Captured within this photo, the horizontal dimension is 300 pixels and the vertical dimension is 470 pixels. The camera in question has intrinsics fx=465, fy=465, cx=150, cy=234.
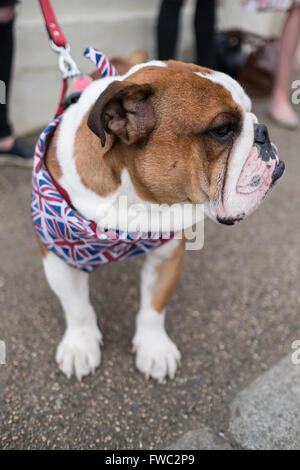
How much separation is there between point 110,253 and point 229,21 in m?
4.43

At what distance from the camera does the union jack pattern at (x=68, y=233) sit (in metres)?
1.77

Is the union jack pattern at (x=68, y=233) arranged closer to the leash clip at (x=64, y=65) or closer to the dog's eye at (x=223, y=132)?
the leash clip at (x=64, y=65)

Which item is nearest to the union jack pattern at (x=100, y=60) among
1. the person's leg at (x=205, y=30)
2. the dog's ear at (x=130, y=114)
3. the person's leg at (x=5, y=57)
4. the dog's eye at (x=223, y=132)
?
the dog's ear at (x=130, y=114)

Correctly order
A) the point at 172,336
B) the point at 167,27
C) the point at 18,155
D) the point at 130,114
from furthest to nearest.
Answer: the point at 167,27 < the point at 18,155 < the point at 172,336 < the point at 130,114

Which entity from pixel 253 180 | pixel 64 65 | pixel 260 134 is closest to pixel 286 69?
pixel 64 65

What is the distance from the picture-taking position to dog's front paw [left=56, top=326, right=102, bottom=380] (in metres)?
2.12

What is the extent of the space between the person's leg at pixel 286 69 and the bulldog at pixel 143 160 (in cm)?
265

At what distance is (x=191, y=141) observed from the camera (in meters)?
1.58

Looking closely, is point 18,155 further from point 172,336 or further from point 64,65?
point 172,336

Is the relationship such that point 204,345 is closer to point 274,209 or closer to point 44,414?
point 44,414

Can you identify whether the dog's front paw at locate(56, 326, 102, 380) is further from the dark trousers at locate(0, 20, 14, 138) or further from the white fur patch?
the dark trousers at locate(0, 20, 14, 138)

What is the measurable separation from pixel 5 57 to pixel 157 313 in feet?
6.54

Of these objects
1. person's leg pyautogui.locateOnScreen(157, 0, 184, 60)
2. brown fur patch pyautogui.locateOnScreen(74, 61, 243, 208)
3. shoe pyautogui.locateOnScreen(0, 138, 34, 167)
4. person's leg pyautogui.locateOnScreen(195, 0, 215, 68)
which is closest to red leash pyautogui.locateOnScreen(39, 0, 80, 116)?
brown fur patch pyautogui.locateOnScreen(74, 61, 243, 208)

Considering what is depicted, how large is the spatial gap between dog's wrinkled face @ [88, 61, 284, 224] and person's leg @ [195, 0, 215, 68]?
2.71 m
